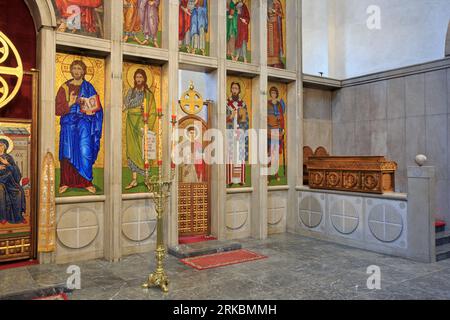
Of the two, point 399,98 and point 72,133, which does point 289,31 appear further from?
point 72,133

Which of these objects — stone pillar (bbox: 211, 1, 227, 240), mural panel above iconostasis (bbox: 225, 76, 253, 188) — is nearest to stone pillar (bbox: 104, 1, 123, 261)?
stone pillar (bbox: 211, 1, 227, 240)

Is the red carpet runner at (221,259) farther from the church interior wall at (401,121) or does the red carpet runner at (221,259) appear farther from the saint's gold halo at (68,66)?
the church interior wall at (401,121)

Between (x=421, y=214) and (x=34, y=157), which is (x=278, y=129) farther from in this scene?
(x=34, y=157)

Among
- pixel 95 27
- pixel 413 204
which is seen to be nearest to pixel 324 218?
pixel 413 204

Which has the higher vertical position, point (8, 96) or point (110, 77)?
point (110, 77)

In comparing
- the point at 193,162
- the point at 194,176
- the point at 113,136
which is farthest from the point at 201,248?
the point at 113,136

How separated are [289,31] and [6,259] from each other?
7757 millimetres

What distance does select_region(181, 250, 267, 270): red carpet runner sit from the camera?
6.38 m

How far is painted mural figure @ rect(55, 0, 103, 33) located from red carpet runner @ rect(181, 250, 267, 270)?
4518mm

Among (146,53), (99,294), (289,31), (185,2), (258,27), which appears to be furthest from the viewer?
(289,31)

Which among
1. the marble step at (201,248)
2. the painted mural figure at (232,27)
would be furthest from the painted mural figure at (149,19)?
the marble step at (201,248)

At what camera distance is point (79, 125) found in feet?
22.5

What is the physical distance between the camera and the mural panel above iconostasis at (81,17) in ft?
22.0

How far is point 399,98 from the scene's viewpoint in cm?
933
